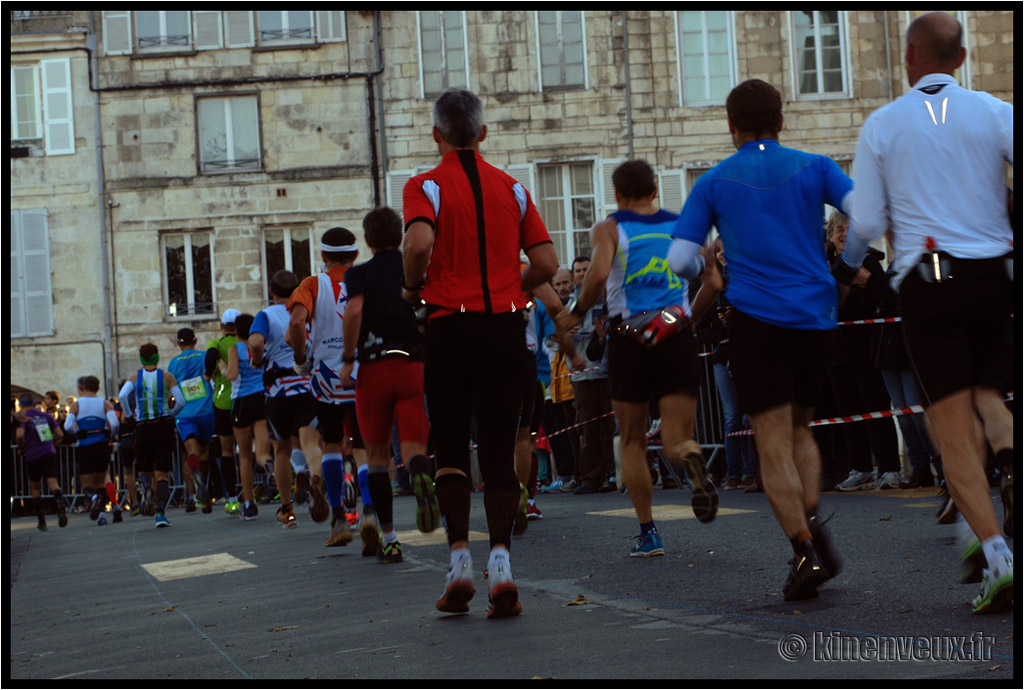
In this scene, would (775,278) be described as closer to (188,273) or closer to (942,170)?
(942,170)

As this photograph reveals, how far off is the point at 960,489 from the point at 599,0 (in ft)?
6.87

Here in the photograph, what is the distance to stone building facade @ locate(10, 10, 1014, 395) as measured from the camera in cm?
3109

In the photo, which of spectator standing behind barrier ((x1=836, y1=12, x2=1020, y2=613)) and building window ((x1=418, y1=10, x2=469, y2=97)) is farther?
building window ((x1=418, y1=10, x2=469, y2=97))

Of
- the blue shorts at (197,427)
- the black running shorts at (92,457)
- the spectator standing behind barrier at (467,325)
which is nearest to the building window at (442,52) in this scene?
the black running shorts at (92,457)

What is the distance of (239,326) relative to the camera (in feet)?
47.0

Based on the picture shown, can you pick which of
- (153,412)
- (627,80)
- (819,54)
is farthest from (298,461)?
(819,54)

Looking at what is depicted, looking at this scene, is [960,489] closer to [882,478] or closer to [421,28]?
[882,478]

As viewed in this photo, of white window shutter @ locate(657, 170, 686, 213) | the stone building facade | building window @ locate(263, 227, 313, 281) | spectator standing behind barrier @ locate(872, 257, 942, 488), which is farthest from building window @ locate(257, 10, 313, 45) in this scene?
spectator standing behind barrier @ locate(872, 257, 942, 488)

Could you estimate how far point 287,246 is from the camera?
1262 inches

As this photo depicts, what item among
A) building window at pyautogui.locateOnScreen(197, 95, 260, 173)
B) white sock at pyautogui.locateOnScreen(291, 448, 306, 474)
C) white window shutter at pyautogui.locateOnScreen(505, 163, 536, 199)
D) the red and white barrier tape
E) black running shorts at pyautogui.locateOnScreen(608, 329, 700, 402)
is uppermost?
building window at pyautogui.locateOnScreen(197, 95, 260, 173)

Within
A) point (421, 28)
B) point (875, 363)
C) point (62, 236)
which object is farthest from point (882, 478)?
point (62, 236)

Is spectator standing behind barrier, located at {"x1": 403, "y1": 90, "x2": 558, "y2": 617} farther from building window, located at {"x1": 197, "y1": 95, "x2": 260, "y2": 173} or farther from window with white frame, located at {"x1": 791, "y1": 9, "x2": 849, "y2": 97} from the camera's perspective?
building window, located at {"x1": 197, "y1": 95, "x2": 260, "y2": 173}

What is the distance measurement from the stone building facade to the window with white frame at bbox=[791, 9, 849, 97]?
0.15ft

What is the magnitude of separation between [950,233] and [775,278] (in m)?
0.87
